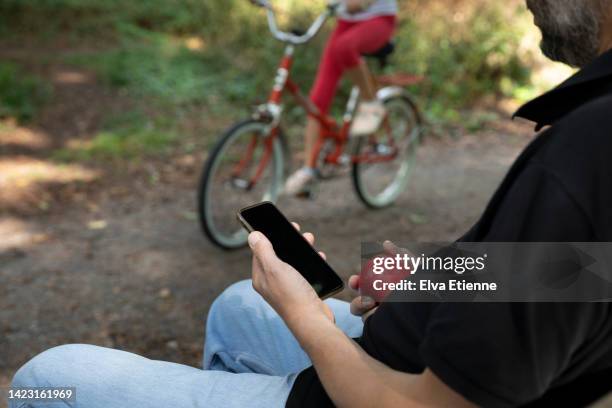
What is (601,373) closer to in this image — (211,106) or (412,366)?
(412,366)

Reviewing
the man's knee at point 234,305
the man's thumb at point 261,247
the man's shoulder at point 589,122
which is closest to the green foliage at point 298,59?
the man's knee at point 234,305

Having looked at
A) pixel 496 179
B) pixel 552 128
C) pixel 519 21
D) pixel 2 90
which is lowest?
pixel 496 179

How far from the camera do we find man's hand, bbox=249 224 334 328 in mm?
1295

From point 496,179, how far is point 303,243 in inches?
173

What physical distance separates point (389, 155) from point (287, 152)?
2.99ft

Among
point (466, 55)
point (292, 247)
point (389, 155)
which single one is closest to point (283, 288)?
point (292, 247)

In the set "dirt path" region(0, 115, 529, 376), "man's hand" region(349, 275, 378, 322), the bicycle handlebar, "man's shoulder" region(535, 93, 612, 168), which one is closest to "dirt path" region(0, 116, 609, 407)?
"dirt path" region(0, 115, 529, 376)

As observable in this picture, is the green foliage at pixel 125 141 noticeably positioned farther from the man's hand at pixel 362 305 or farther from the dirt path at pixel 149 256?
the man's hand at pixel 362 305

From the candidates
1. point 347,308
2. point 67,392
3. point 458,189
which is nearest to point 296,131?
point 458,189

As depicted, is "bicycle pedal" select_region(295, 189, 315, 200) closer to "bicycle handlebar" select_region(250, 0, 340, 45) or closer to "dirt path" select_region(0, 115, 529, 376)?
"dirt path" select_region(0, 115, 529, 376)

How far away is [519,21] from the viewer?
7.74 m

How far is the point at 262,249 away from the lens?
1414 mm

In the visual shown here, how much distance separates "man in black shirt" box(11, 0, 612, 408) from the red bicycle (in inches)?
96.6

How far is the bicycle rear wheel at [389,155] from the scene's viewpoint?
4.78 metres
